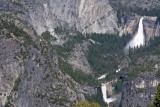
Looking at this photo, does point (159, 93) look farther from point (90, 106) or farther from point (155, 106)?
point (90, 106)

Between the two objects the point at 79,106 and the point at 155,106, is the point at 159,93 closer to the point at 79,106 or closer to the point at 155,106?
the point at 155,106

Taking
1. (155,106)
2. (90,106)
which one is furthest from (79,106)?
(155,106)

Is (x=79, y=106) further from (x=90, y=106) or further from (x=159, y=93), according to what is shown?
(x=159, y=93)

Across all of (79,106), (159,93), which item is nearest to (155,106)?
(159,93)
